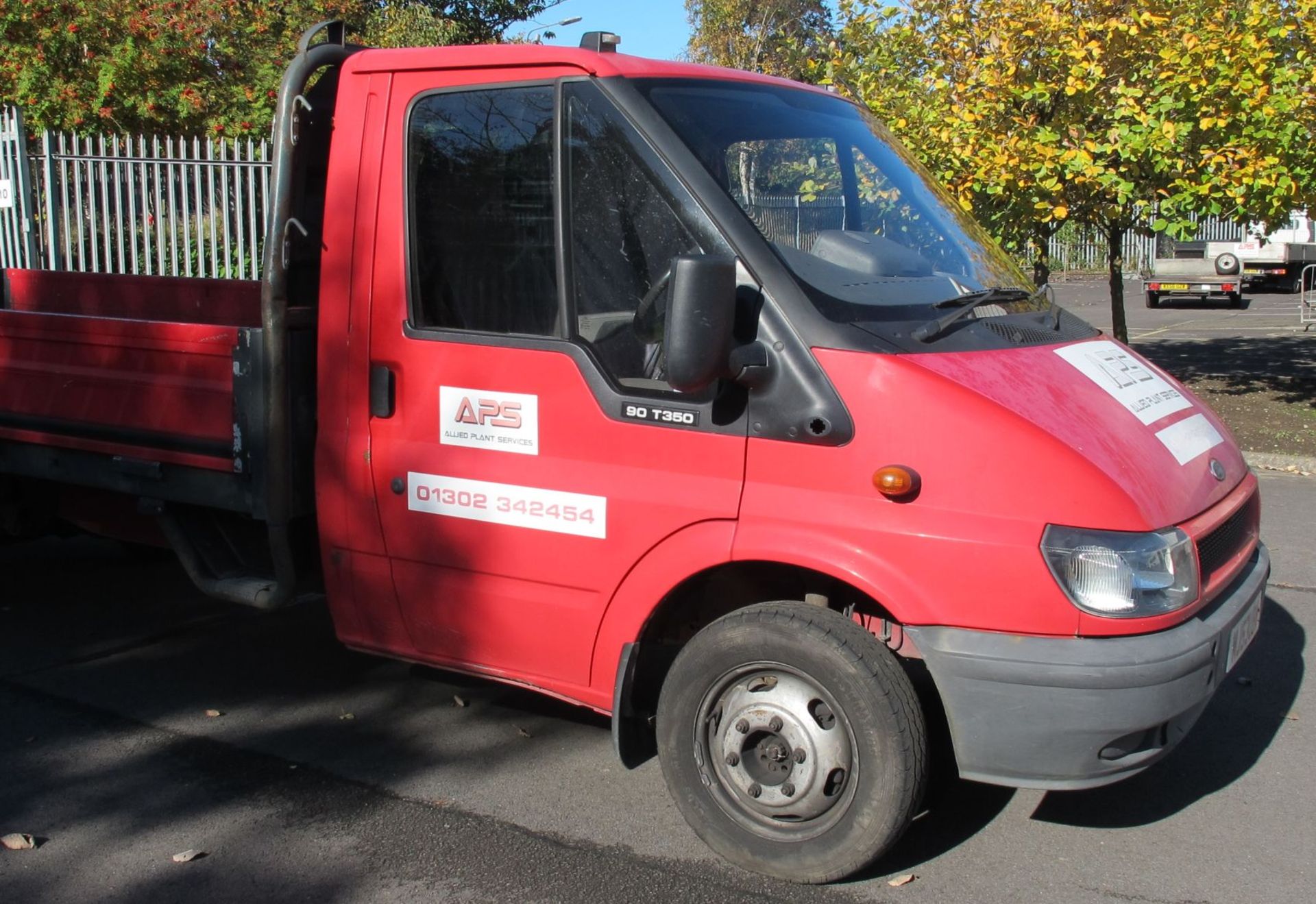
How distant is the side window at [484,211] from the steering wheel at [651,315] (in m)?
0.30

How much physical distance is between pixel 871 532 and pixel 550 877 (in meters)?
1.39

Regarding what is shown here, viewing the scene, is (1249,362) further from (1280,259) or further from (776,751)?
(776,751)

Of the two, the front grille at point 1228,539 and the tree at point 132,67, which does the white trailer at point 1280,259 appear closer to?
the tree at point 132,67

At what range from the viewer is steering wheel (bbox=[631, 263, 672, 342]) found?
3555 millimetres

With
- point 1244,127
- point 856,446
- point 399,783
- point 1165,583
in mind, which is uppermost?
point 1244,127

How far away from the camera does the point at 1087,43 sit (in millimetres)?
9562

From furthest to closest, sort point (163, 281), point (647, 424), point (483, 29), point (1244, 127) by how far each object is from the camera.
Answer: point (483, 29) < point (1244, 127) < point (163, 281) < point (647, 424)

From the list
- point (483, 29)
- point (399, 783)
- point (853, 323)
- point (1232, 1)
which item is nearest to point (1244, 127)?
point (1232, 1)

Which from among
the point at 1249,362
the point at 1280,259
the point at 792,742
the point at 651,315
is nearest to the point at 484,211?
the point at 651,315

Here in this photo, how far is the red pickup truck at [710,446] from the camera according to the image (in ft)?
10.6

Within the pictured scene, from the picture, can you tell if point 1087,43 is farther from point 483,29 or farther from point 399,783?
point 483,29

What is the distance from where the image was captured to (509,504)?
386 cm

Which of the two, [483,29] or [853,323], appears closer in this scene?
[853,323]

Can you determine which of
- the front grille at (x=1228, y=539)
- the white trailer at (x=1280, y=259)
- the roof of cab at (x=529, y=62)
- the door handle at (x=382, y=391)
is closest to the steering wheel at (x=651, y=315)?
the roof of cab at (x=529, y=62)
